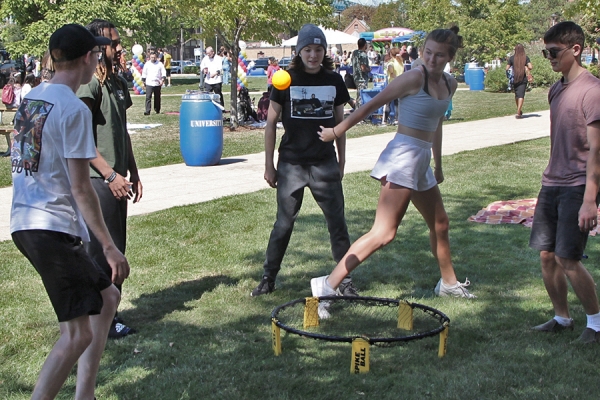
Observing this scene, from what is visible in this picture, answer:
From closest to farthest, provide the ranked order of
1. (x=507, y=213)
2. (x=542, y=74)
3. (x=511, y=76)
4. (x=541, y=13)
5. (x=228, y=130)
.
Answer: (x=507, y=213), (x=228, y=130), (x=511, y=76), (x=542, y=74), (x=541, y=13)

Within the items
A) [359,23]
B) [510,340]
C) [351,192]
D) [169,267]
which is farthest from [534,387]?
[359,23]

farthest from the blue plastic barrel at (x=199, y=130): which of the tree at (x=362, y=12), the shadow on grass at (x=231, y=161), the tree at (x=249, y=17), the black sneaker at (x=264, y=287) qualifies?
the tree at (x=362, y=12)

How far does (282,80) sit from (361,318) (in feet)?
5.63

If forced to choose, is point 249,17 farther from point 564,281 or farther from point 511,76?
point 564,281

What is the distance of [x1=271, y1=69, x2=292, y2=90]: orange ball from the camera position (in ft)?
17.0

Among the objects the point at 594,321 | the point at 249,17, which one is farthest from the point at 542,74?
the point at 594,321

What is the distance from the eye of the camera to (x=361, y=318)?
510 cm

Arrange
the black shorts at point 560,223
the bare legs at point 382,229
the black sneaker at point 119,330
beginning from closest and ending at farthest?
1. the black shorts at point 560,223
2. the black sneaker at point 119,330
3. the bare legs at point 382,229

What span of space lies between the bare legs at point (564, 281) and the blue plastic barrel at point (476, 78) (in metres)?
29.1

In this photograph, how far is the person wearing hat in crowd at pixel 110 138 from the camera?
14.4 feet

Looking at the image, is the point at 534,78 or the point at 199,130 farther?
the point at 534,78

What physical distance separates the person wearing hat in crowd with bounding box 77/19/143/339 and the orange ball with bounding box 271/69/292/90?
1.04 metres

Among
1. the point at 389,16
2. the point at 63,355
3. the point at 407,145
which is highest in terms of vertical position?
the point at 389,16

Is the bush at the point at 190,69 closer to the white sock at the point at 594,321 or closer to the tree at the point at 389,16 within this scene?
the tree at the point at 389,16
